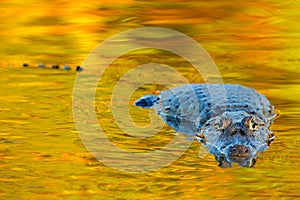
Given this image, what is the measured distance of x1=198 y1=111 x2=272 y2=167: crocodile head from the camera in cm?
714

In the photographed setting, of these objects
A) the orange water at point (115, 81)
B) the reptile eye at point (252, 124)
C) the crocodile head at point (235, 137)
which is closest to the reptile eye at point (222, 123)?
the crocodile head at point (235, 137)

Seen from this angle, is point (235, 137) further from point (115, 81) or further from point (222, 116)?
point (115, 81)

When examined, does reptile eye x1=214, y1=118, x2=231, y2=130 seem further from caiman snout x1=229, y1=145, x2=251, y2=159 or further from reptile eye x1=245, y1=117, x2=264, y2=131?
caiman snout x1=229, y1=145, x2=251, y2=159

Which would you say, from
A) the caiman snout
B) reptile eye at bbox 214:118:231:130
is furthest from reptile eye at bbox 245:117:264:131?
the caiman snout

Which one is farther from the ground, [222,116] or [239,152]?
[222,116]

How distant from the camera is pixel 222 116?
7.80 meters

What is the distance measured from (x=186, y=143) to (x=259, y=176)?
1312mm

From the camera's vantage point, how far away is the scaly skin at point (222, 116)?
24.1 ft

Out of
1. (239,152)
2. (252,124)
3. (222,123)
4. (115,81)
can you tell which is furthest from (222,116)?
(115,81)

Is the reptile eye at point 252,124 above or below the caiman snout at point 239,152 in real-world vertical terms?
above

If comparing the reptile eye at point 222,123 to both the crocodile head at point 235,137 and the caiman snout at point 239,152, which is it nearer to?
the crocodile head at point 235,137

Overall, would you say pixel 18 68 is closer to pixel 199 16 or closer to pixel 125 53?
pixel 125 53

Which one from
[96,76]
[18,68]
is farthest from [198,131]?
[18,68]

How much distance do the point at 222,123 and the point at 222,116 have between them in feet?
0.46
